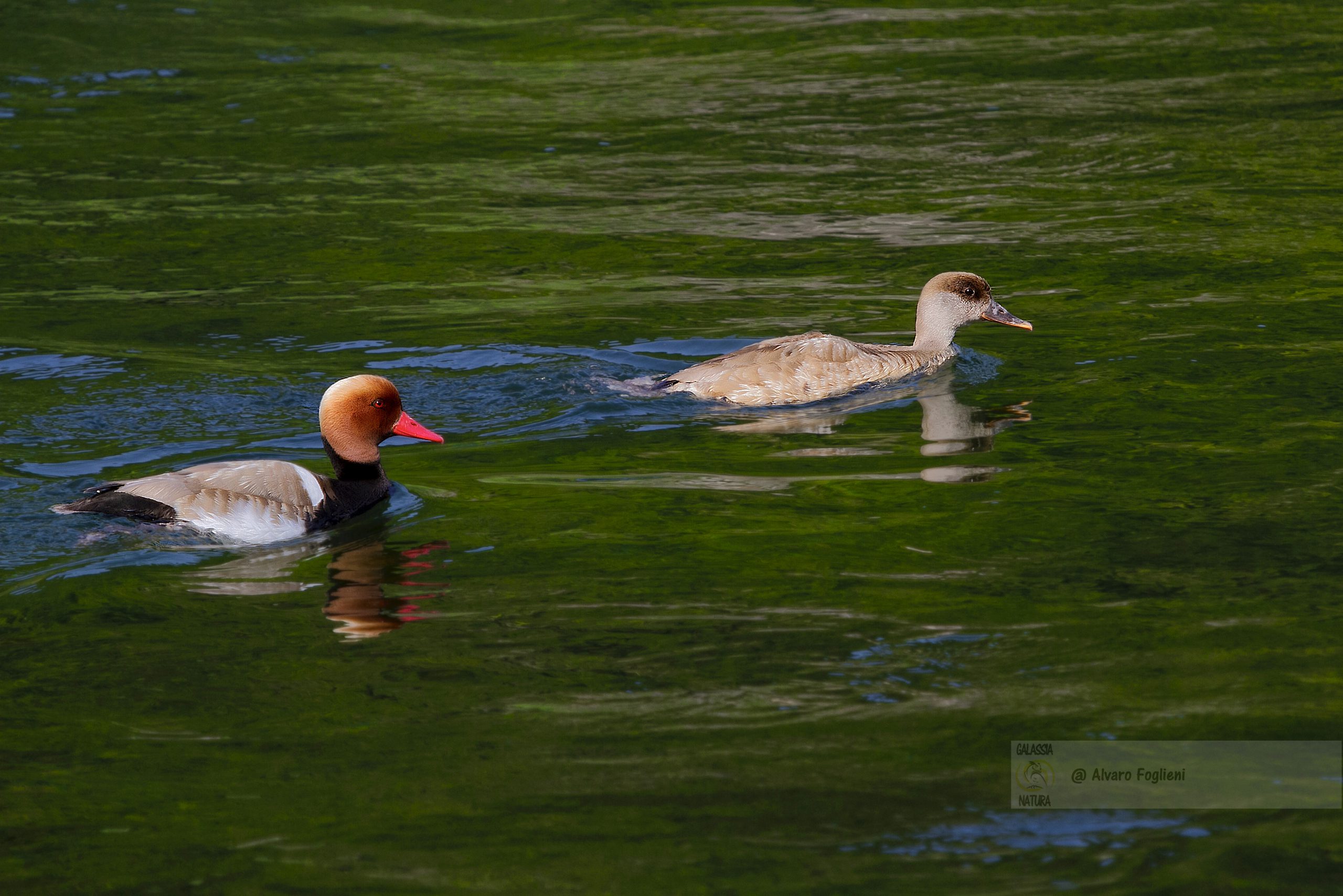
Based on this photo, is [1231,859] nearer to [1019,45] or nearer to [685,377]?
[685,377]

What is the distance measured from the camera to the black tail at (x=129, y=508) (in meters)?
8.32

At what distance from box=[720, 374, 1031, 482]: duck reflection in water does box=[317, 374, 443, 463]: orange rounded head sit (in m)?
2.45

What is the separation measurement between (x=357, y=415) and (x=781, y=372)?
3124 mm

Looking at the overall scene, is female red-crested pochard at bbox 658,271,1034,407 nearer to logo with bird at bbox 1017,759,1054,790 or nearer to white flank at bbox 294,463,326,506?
white flank at bbox 294,463,326,506

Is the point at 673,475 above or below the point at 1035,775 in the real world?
above

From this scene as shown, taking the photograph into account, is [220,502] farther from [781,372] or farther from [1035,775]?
[1035,775]

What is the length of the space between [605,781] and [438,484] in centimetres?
Answer: 407

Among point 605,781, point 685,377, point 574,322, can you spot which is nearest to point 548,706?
point 605,781

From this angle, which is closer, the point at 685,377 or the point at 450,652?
the point at 450,652

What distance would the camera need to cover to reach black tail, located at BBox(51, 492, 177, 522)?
8320 mm

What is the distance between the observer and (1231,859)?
200 inches

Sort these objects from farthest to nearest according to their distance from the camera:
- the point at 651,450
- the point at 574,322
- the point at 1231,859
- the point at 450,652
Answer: the point at 574,322, the point at 651,450, the point at 450,652, the point at 1231,859

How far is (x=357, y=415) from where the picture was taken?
9.04 meters

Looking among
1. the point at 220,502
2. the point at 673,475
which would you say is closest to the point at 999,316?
the point at 673,475
